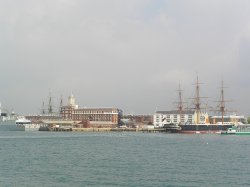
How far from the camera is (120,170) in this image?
105ft

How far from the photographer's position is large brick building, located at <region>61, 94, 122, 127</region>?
527 feet

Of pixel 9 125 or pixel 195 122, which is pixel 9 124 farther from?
pixel 195 122

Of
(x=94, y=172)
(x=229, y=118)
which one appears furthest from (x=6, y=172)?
(x=229, y=118)

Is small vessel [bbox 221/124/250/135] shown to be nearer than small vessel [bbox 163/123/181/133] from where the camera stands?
Yes

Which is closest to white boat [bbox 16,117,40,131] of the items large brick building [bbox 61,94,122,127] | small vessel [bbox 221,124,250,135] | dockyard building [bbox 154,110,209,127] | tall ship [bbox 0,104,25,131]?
tall ship [bbox 0,104,25,131]

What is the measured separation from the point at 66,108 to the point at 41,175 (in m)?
154

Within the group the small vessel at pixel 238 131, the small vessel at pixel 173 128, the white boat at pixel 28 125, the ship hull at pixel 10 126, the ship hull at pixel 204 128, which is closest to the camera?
the small vessel at pixel 238 131

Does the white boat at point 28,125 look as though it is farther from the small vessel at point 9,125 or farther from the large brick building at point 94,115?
the large brick building at point 94,115

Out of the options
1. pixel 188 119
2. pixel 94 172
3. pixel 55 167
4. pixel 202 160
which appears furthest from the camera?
pixel 188 119

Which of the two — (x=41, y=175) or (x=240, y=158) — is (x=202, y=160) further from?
(x=41, y=175)

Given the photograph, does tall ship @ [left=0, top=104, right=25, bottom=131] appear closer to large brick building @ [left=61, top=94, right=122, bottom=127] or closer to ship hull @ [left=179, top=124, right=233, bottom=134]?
large brick building @ [left=61, top=94, right=122, bottom=127]

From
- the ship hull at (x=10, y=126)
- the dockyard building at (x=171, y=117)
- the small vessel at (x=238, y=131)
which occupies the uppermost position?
the dockyard building at (x=171, y=117)

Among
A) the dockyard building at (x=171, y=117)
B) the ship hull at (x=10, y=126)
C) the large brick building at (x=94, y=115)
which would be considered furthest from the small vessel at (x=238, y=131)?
the ship hull at (x=10, y=126)

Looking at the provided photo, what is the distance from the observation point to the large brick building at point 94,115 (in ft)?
527
